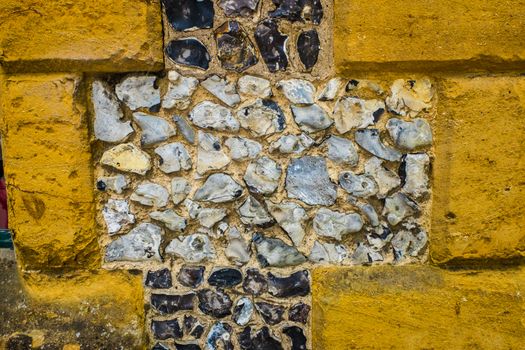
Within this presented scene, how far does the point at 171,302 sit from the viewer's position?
1871 millimetres

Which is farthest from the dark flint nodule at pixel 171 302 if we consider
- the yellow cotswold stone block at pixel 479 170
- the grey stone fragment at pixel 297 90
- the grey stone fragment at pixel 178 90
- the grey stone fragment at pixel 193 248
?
the yellow cotswold stone block at pixel 479 170

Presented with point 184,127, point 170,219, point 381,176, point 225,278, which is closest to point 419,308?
point 381,176

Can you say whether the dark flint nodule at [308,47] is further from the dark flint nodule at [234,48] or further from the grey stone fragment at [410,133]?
the grey stone fragment at [410,133]

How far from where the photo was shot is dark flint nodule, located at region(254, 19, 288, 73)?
174cm

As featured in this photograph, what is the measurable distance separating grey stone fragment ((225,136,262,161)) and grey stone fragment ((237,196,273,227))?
150 mm

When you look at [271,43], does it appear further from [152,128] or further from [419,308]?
[419,308]

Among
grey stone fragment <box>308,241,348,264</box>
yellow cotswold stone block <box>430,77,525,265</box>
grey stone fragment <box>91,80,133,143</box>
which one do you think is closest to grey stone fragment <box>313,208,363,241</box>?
grey stone fragment <box>308,241,348,264</box>

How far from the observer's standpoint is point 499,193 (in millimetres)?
1726

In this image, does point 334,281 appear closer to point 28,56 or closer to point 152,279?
point 152,279

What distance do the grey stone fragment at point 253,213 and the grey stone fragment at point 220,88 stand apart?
35 centimetres

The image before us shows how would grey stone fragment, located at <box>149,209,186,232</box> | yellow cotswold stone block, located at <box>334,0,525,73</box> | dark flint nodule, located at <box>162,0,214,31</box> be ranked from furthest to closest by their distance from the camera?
grey stone fragment, located at <box>149,209,186,232</box> → dark flint nodule, located at <box>162,0,214,31</box> → yellow cotswold stone block, located at <box>334,0,525,73</box>

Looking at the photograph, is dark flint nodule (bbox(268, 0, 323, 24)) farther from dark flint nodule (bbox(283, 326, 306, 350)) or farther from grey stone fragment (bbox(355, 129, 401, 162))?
dark flint nodule (bbox(283, 326, 306, 350))

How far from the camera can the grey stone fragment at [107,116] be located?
1.74 meters

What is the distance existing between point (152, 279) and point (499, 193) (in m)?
1.21
